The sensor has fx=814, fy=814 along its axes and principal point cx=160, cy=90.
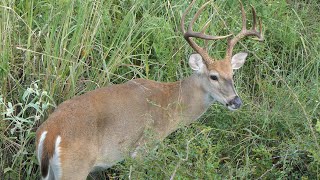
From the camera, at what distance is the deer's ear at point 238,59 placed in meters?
6.96

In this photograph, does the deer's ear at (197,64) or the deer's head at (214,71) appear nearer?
the deer's head at (214,71)

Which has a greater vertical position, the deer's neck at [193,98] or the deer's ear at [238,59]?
the deer's ear at [238,59]

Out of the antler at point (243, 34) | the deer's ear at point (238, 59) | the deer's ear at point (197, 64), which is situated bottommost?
the deer's ear at point (238, 59)

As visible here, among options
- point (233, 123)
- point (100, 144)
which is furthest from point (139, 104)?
point (233, 123)

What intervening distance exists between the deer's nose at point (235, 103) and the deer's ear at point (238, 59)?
56cm

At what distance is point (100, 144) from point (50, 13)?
1.33 metres

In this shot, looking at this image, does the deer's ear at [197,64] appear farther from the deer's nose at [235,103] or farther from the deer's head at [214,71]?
the deer's nose at [235,103]

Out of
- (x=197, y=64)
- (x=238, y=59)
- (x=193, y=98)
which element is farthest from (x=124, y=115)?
(x=238, y=59)

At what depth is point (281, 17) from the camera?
8109mm

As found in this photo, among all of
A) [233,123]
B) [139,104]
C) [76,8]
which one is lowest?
[233,123]

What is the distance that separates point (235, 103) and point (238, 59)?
0.67 metres

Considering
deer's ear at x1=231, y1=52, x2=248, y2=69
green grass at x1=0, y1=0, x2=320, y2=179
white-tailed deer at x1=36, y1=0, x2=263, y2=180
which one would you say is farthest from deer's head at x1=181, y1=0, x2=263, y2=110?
green grass at x1=0, y1=0, x2=320, y2=179

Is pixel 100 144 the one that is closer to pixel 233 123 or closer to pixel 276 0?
pixel 233 123

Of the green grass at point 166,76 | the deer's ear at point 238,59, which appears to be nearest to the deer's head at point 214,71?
the deer's ear at point 238,59
